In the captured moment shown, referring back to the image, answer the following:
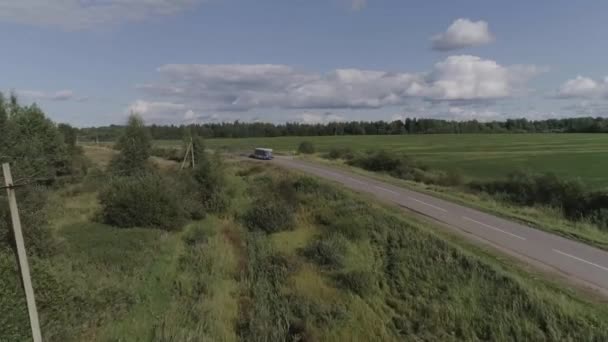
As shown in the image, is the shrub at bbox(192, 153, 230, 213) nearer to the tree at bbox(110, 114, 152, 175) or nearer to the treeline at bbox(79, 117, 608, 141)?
the tree at bbox(110, 114, 152, 175)

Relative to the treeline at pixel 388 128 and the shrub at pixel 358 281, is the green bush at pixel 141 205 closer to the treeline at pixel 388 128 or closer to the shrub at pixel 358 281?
the shrub at pixel 358 281

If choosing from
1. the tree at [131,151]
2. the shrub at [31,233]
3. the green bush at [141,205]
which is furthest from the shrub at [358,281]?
the tree at [131,151]

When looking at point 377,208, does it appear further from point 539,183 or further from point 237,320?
point 539,183

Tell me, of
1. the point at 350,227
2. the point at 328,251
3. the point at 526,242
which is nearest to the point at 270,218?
the point at 350,227

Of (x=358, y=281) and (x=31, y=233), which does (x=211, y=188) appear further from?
(x=358, y=281)

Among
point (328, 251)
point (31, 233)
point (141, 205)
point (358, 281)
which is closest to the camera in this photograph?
point (31, 233)

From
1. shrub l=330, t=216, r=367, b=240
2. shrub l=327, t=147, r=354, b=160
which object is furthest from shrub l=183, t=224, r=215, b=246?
shrub l=327, t=147, r=354, b=160

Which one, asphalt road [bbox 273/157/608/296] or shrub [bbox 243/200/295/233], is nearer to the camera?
asphalt road [bbox 273/157/608/296]
